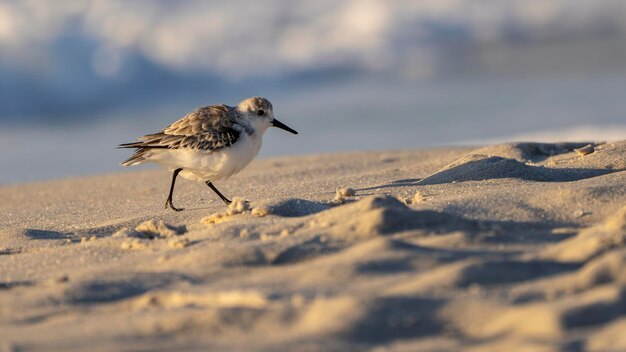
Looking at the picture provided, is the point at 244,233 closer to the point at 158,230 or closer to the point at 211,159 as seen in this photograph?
the point at 158,230

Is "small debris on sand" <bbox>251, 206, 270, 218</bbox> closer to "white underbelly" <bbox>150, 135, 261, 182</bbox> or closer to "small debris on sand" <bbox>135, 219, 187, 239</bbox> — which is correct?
"small debris on sand" <bbox>135, 219, 187, 239</bbox>

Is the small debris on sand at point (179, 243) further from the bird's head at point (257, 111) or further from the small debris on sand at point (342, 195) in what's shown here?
the bird's head at point (257, 111)

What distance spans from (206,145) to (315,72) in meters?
12.3

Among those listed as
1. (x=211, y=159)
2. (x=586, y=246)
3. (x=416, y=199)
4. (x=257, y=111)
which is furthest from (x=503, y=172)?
(x=586, y=246)

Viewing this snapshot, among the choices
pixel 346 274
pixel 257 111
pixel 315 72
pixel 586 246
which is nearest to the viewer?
pixel 346 274

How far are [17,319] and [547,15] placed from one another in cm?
1935

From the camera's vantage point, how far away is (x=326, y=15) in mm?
20312

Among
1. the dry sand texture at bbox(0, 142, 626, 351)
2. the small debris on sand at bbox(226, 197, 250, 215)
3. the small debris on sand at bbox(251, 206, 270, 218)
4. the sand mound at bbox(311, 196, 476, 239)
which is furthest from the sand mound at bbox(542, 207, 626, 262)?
the small debris on sand at bbox(226, 197, 250, 215)

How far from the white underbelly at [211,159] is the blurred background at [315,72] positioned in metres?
5.17

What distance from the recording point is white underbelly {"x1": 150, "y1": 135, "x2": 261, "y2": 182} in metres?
6.17

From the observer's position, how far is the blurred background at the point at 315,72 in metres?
13.2

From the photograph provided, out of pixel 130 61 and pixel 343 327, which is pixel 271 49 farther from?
pixel 343 327

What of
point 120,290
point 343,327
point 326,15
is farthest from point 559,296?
point 326,15

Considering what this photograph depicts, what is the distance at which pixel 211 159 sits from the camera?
6184 mm
